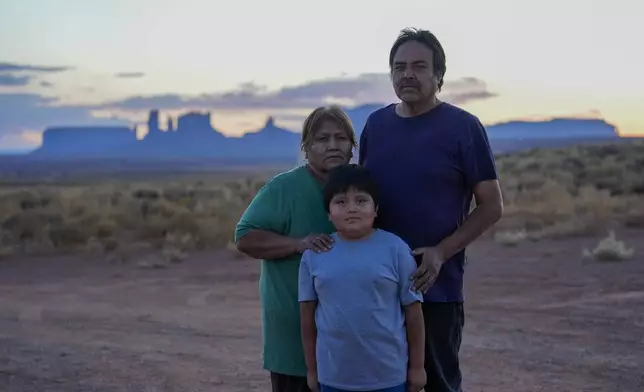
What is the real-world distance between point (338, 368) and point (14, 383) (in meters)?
5.35

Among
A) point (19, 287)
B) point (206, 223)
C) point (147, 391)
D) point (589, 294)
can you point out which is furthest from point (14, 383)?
point (206, 223)

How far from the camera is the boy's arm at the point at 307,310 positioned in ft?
11.7

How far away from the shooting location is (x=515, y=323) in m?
9.93

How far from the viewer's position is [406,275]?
346cm

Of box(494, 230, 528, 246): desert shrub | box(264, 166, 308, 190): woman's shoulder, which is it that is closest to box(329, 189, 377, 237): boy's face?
box(264, 166, 308, 190): woman's shoulder

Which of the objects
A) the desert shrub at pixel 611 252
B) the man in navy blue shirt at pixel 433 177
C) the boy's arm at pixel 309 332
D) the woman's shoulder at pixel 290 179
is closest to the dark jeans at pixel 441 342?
the man in navy blue shirt at pixel 433 177

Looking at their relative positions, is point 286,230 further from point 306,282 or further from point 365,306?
point 365,306

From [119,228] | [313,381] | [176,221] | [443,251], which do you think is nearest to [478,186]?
[443,251]

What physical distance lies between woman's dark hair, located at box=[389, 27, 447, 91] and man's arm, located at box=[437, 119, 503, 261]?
296 millimetres

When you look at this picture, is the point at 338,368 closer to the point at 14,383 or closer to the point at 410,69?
the point at 410,69

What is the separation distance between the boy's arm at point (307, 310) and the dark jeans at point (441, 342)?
1.66 ft

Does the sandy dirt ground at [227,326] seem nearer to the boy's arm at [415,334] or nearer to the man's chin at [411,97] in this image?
the boy's arm at [415,334]

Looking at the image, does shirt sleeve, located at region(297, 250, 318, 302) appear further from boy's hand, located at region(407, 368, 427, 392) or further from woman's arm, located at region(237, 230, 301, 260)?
boy's hand, located at region(407, 368, 427, 392)

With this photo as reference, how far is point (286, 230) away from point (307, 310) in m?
0.41
